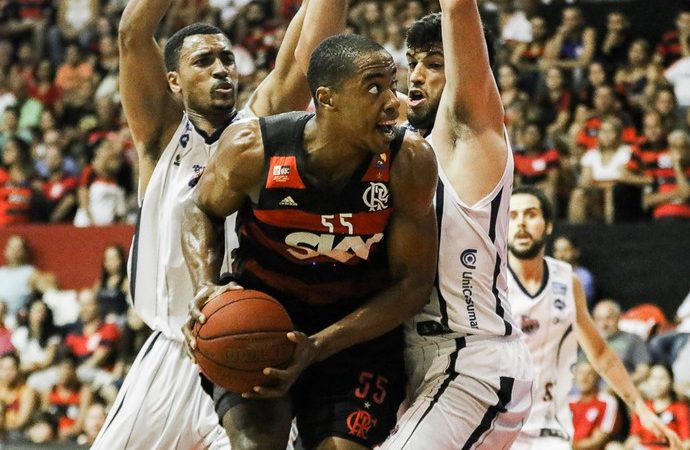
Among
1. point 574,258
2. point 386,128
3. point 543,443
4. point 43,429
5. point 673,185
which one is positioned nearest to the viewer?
point 386,128

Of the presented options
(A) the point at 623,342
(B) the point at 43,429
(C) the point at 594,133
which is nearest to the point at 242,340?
(A) the point at 623,342

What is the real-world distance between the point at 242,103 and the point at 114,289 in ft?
8.05

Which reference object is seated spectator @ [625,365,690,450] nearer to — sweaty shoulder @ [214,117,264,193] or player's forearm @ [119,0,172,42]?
player's forearm @ [119,0,172,42]

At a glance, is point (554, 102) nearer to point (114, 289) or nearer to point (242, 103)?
point (242, 103)

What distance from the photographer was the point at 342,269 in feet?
13.5

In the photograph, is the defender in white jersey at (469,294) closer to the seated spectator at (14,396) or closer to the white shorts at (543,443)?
the white shorts at (543,443)

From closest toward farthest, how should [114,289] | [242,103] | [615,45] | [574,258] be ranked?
[574,258], [114,289], [615,45], [242,103]

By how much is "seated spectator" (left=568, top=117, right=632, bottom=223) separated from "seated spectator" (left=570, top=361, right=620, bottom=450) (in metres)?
1.84

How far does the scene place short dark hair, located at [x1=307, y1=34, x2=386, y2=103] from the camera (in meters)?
3.88

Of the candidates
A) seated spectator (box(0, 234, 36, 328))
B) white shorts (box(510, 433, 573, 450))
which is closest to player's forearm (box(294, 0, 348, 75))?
white shorts (box(510, 433, 573, 450))

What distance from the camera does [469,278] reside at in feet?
14.1

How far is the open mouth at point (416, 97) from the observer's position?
4.49 m

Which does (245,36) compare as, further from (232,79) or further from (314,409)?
(314,409)

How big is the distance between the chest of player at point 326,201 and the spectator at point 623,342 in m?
4.91
